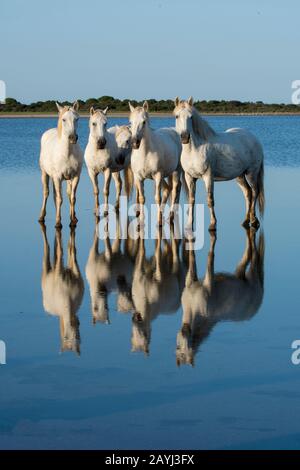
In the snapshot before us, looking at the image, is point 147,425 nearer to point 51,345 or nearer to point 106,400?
point 106,400

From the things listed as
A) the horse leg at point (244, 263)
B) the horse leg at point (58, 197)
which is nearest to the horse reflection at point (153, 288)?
the horse leg at point (244, 263)

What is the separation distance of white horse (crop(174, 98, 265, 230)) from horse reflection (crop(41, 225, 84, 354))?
8.15ft

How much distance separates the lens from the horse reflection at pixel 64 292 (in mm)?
8188

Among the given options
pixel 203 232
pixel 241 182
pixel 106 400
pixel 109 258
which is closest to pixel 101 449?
pixel 106 400

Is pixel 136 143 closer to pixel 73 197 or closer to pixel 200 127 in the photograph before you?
pixel 200 127

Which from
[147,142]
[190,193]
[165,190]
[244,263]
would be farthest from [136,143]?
[244,263]

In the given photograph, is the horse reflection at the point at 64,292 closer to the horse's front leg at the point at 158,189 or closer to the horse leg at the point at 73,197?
the horse leg at the point at 73,197

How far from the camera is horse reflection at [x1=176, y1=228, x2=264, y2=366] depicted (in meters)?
7.98

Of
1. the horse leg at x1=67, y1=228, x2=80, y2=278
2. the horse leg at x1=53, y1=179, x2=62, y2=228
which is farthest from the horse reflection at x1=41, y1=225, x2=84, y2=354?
the horse leg at x1=53, y1=179, x2=62, y2=228

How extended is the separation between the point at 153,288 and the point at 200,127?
469cm

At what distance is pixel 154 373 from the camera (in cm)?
701

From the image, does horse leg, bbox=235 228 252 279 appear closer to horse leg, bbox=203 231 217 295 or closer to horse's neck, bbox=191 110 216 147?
horse leg, bbox=203 231 217 295

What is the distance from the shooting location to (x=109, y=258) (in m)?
11.9
